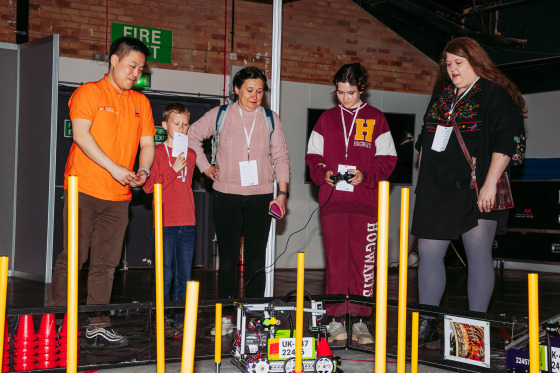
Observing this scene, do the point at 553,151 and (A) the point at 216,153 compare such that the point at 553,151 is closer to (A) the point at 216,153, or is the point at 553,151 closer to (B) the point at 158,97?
(B) the point at 158,97

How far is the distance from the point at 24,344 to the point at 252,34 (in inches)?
205

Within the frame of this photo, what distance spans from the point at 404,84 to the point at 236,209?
517cm

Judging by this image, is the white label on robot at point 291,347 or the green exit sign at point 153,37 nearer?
the white label on robot at point 291,347

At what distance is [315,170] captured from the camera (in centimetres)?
318

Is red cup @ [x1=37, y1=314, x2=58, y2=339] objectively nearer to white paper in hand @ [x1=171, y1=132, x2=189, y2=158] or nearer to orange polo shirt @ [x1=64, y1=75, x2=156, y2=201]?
orange polo shirt @ [x1=64, y1=75, x2=156, y2=201]

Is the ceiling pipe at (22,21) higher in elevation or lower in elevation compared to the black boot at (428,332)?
higher

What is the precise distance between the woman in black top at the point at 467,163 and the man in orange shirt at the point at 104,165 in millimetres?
1333

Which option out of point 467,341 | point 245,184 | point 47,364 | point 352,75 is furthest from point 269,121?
point 47,364

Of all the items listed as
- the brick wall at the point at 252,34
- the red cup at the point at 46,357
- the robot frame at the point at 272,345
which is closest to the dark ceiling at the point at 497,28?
the brick wall at the point at 252,34

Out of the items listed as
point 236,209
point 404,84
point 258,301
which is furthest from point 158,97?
point 258,301

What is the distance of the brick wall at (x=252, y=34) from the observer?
20.0 ft

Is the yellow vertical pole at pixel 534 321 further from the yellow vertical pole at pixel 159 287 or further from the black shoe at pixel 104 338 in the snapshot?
the black shoe at pixel 104 338

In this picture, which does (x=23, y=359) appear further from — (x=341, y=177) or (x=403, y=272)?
(x=403, y=272)

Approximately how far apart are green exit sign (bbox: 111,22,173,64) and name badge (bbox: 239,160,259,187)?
366 cm
